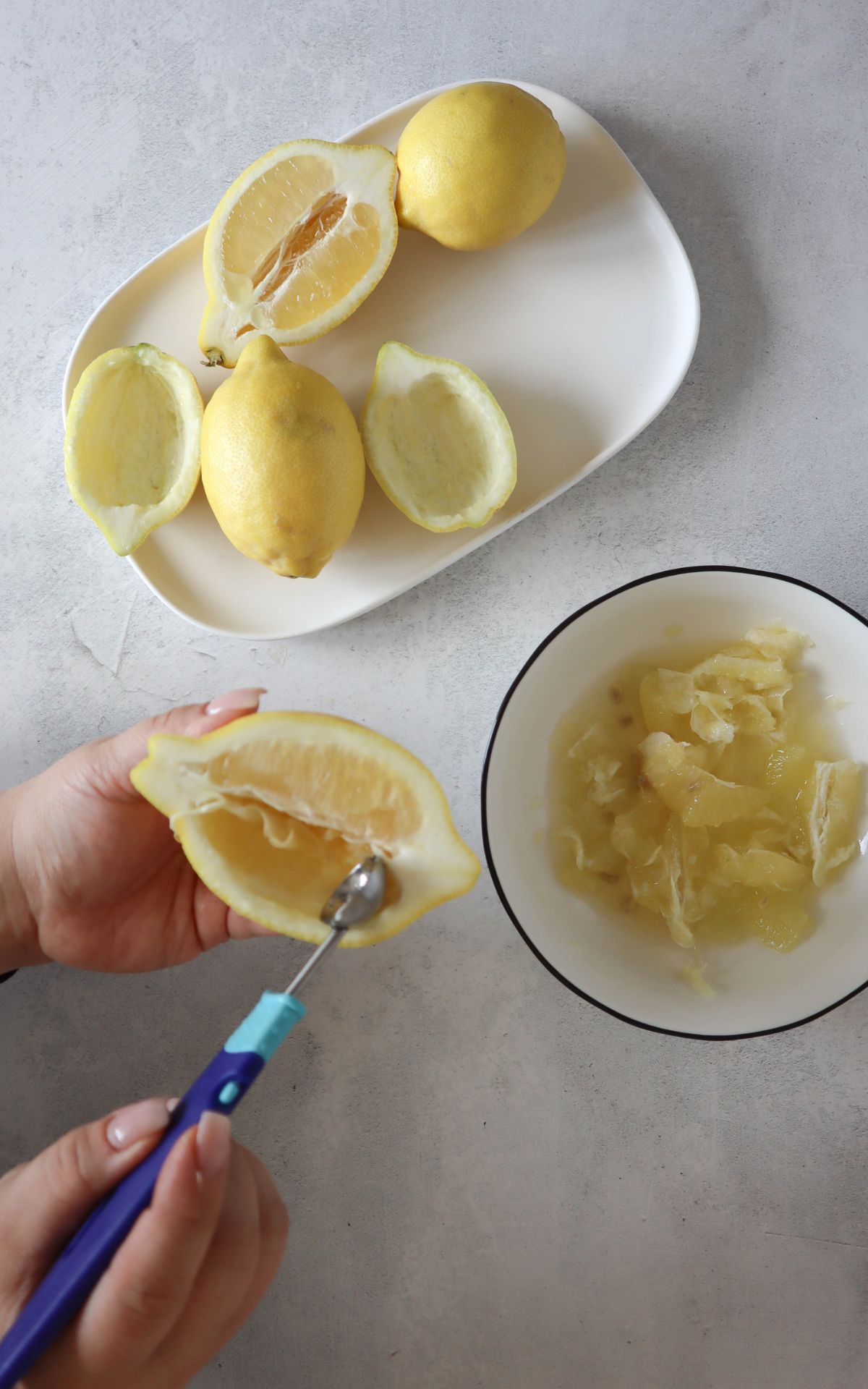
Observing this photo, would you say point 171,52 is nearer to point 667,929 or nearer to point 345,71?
point 345,71

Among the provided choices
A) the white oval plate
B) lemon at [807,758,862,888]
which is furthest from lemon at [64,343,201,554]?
lemon at [807,758,862,888]

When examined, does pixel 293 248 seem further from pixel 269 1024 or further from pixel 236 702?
pixel 269 1024

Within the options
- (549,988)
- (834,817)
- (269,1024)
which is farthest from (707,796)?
(269,1024)

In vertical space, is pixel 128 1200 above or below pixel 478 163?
below

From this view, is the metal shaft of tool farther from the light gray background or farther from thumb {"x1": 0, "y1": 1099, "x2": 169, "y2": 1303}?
the light gray background

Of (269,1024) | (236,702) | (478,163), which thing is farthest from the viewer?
(478,163)

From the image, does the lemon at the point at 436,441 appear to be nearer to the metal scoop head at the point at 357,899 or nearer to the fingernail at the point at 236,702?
the fingernail at the point at 236,702

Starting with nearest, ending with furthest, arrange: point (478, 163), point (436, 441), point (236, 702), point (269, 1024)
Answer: point (269, 1024), point (236, 702), point (478, 163), point (436, 441)

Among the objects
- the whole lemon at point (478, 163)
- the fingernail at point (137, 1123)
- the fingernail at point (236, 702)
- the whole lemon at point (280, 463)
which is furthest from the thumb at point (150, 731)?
the whole lemon at point (478, 163)
